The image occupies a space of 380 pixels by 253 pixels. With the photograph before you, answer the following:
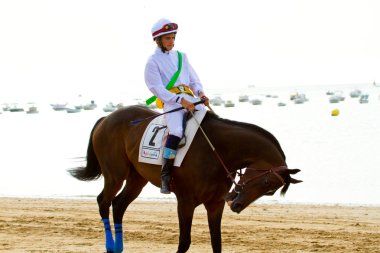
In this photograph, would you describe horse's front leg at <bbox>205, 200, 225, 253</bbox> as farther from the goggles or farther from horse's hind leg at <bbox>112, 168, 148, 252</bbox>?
the goggles

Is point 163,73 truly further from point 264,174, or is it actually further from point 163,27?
point 264,174

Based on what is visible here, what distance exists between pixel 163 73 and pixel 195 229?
358 cm

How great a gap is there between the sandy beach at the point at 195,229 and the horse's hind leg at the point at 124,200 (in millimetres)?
300

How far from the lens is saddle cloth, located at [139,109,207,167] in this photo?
903 cm

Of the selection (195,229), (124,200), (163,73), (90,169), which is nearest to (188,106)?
(163,73)

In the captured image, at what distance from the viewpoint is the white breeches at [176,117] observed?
8992 millimetres

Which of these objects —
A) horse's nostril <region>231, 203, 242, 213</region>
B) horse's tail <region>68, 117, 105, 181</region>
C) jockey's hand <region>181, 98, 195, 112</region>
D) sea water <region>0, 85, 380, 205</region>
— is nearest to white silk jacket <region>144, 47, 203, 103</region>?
jockey's hand <region>181, 98, 195, 112</region>

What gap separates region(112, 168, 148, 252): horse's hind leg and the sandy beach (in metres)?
0.30

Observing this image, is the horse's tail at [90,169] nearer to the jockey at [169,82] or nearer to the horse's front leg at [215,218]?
the jockey at [169,82]

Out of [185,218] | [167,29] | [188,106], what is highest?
[167,29]

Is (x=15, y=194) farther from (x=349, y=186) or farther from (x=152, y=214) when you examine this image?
(x=349, y=186)

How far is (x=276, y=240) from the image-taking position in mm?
11156

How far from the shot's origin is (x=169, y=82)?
935cm

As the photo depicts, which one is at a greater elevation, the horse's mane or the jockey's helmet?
the jockey's helmet
